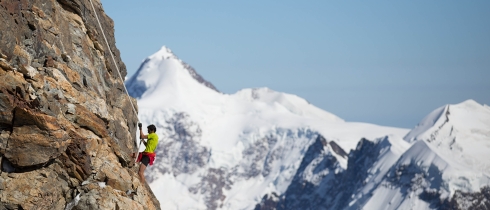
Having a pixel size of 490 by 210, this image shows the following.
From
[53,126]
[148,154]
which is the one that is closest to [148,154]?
[148,154]

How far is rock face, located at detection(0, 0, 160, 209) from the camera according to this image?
33.2 metres

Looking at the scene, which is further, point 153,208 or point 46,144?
point 153,208

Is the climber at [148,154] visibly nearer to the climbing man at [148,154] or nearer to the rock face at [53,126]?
the climbing man at [148,154]

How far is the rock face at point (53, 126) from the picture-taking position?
109 ft

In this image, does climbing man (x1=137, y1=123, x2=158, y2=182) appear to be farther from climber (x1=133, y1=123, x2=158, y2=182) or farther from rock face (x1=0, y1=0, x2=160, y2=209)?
rock face (x1=0, y1=0, x2=160, y2=209)

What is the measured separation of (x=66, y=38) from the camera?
4100 cm

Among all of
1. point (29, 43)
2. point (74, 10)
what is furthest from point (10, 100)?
point (74, 10)

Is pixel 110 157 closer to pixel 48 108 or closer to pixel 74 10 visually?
pixel 48 108

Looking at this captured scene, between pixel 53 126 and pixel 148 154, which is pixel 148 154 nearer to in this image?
pixel 148 154

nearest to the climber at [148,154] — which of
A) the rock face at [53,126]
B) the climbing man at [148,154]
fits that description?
the climbing man at [148,154]

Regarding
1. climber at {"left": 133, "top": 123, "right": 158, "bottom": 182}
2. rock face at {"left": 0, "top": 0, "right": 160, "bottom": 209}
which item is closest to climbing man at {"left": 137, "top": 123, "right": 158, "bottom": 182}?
climber at {"left": 133, "top": 123, "right": 158, "bottom": 182}

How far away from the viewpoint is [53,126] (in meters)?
33.8

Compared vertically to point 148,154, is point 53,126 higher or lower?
lower

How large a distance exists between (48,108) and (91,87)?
21.5 ft
